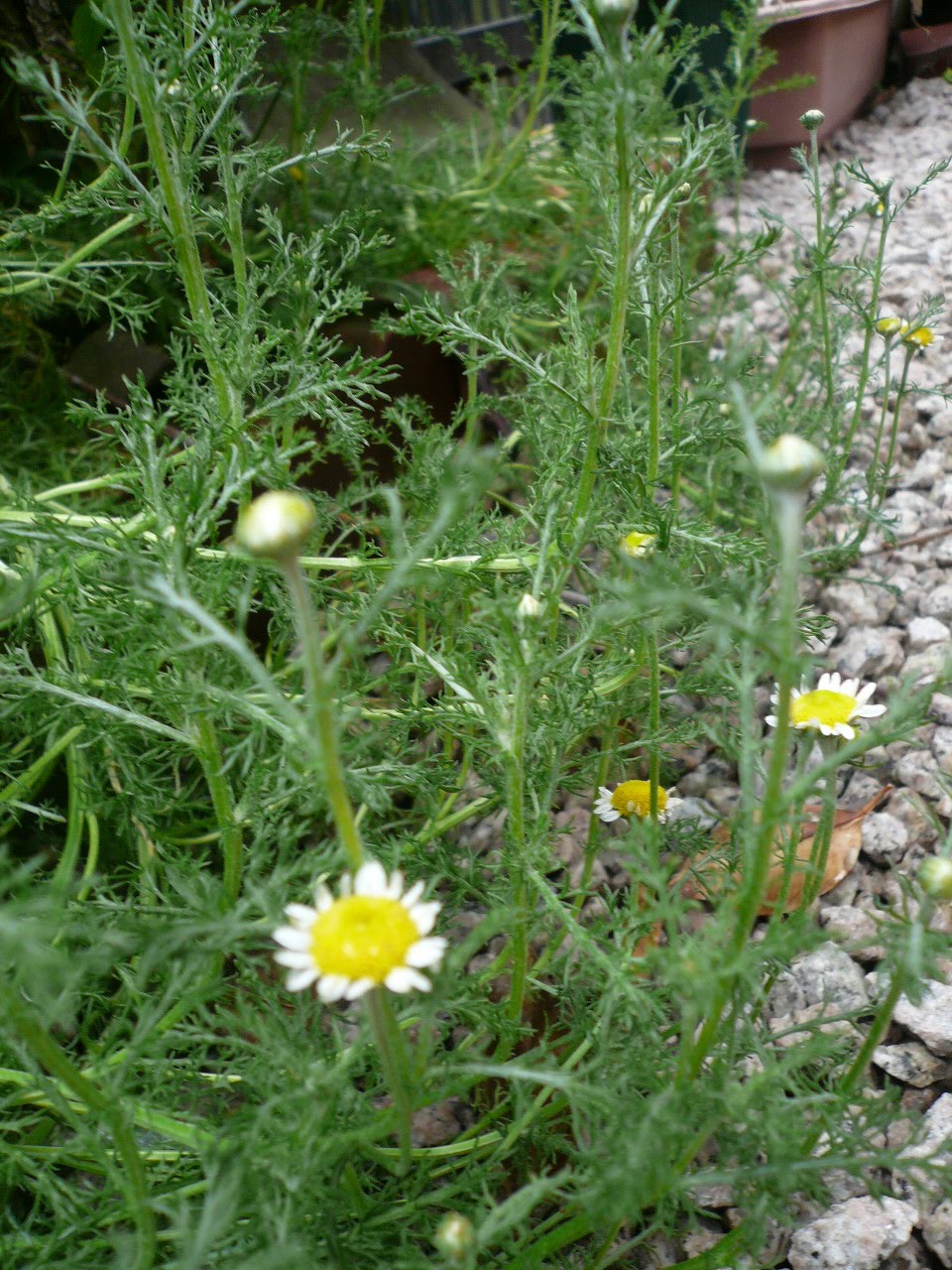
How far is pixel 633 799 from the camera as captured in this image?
3.21ft

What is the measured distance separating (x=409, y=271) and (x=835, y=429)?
96 centimetres

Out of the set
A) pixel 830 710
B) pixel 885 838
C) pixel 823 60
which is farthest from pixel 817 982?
pixel 823 60

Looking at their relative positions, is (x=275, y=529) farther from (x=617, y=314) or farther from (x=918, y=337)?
(x=918, y=337)

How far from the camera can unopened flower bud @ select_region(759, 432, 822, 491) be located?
481 millimetres

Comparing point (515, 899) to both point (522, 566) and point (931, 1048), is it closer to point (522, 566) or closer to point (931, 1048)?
point (522, 566)

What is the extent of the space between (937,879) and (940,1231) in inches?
15.2

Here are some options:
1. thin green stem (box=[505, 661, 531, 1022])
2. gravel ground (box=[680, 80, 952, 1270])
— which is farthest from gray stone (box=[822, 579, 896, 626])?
thin green stem (box=[505, 661, 531, 1022])

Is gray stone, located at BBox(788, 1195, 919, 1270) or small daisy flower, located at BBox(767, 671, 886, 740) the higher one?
→ small daisy flower, located at BBox(767, 671, 886, 740)

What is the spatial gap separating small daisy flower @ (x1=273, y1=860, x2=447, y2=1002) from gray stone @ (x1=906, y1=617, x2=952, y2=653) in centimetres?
102

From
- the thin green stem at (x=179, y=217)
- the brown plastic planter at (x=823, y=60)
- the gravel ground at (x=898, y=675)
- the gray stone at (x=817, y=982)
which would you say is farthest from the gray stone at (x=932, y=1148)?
the brown plastic planter at (x=823, y=60)

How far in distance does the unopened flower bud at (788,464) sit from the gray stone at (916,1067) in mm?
633

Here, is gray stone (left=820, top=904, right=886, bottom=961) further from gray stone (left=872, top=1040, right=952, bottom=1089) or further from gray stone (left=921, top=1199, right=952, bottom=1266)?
gray stone (left=921, top=1199, right=952, bottom=1266)

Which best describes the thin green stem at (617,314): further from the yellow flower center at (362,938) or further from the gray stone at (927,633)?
the gray stone at (927,633)

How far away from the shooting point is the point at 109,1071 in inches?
27.3
